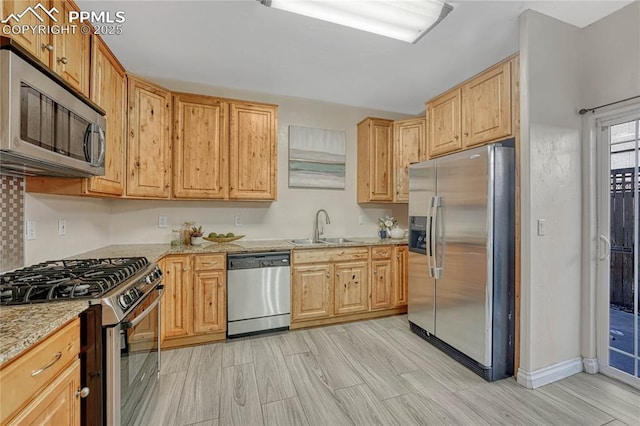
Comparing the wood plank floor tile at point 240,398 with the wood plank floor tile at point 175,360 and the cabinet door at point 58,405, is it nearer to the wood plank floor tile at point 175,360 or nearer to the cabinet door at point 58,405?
the wood plank floor tile at point 175,360

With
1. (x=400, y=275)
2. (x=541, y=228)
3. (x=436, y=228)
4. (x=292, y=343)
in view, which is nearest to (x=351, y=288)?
(x=400, y=275)

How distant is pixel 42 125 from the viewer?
133 centimetres

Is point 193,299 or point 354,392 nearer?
point 354,392

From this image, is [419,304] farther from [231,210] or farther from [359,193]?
[231,210]

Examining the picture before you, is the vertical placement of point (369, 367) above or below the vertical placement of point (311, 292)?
below

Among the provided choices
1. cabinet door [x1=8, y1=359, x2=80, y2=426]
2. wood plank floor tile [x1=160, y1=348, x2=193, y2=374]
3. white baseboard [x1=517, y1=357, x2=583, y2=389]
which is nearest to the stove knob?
cabinet door [x1=8, y1=359, x2=80, y2=426]

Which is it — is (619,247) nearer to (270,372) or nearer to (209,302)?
(270,372)

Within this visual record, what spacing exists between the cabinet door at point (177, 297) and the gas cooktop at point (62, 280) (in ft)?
2.47

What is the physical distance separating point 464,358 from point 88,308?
266 centimetres

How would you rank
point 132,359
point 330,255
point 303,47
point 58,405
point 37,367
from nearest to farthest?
point 37,367 < point 58,405 < point 132,359 < point 303,47 < point 330,255

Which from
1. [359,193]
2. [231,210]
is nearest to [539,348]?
[359,193]

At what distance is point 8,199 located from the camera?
170cm

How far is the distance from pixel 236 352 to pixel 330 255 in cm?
134

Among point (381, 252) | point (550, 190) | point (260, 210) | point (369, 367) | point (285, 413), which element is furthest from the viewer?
point (260, 210)
